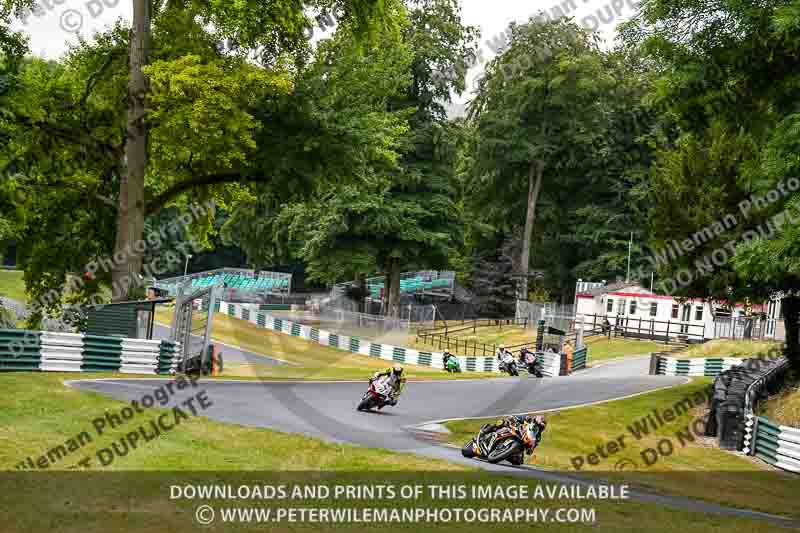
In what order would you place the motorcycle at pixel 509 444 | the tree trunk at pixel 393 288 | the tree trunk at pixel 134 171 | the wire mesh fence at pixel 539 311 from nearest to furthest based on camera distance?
1. the motorcycle at pixel 509 444
2. the tree trunk at pixel 134 171
3. the wire mesh fence at pixel 539 311
4. the tree trunk at pixel 393 288

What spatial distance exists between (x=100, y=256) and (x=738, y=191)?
20.6m

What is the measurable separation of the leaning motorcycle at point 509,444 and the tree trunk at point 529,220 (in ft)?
172

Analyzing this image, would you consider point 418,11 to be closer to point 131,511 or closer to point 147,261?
point 147,261

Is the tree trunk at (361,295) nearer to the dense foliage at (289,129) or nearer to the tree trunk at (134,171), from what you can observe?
the dense foliage at (289,129)

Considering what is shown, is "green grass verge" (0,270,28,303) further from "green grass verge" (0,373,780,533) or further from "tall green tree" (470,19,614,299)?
"green grass verge" (0,373,780,533)

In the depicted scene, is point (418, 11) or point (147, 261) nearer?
point (418, 11)

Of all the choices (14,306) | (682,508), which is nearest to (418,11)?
(14,306)

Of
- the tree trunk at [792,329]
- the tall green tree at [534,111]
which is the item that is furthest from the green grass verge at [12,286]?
the tree trunk at [792,329]

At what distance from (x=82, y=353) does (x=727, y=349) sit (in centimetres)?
3183

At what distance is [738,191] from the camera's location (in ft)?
87.1

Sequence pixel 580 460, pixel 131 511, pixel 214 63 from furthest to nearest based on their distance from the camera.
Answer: pixel 214 63 < pixel 580 460 < pixel 131 511

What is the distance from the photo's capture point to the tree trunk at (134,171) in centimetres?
2386

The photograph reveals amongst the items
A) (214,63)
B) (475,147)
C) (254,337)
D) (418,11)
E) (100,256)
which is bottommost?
(254,337)

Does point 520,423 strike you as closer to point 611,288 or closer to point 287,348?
point 287,348
